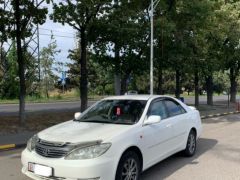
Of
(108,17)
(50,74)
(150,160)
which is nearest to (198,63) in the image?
(108,17)

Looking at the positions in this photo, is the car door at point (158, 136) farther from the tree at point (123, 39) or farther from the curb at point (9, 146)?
the tree at point (123, 39)

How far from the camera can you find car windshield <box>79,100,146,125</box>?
6812mm

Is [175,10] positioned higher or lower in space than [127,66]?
higher

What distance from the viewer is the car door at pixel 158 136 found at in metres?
6.59

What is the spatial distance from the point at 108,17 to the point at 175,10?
195 inches

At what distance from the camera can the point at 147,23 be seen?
20.0 meters

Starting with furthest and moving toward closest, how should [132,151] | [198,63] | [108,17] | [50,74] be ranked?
[50,74]
[198,63]
[108,17]
[132,151]

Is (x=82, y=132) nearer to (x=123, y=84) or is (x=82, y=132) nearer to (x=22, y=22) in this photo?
(x=22, y=22)

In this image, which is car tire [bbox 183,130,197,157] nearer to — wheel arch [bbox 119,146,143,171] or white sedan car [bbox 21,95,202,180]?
white sedan car [bbox 21,95,202,180]

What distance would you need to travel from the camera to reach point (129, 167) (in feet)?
19.7

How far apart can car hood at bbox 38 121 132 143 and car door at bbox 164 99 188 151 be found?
1636 mm

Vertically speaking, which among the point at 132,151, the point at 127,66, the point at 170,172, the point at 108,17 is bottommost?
the point at 170,172

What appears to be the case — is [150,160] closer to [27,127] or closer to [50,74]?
[27,127]

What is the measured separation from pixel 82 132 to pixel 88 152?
23.2 inches
